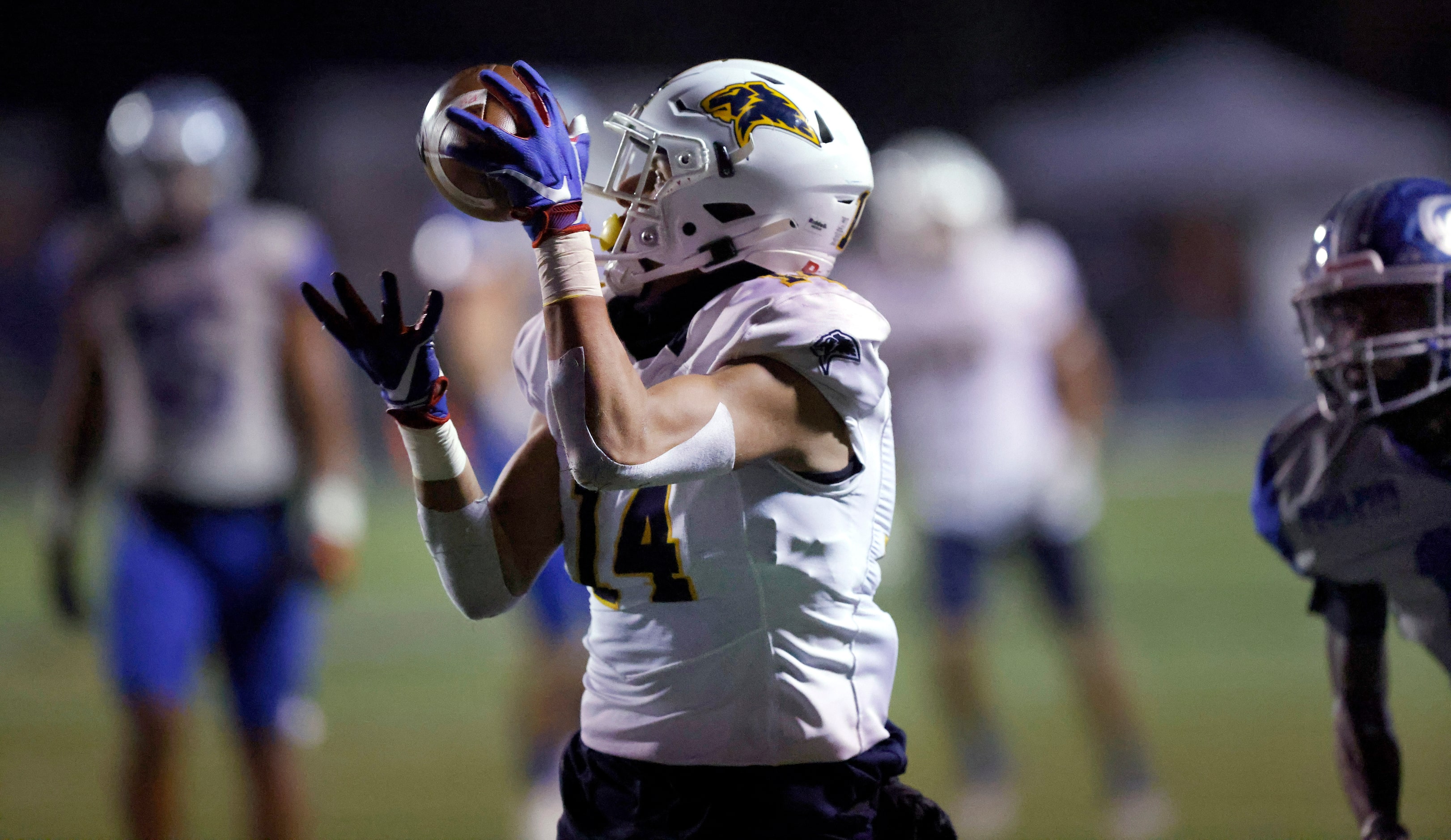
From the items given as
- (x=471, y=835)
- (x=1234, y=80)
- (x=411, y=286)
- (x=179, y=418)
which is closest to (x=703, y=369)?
(x=179, y=418)

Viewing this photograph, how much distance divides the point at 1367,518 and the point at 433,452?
1.40 meters

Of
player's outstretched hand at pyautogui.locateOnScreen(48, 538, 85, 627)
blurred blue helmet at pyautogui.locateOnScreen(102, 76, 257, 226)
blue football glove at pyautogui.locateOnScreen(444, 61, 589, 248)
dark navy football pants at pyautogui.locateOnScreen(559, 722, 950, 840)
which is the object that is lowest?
dark navy football pants at pyautogui.locateOnScreen(559, 722, 950, 840)

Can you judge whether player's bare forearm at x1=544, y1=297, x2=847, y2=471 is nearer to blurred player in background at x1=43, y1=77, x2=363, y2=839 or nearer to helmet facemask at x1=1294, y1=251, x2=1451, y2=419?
helmet facemask at x1=1294, y1=251, x2=1451, y2=419

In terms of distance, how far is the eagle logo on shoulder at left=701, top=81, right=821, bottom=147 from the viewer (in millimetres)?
1838

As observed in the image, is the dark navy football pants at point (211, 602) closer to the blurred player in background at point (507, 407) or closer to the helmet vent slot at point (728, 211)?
the blurred player in background at point (507, 407)

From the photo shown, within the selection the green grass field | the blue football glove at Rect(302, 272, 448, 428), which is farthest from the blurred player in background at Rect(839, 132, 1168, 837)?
the blue football glove at Rect(302, 272, 448, 428)

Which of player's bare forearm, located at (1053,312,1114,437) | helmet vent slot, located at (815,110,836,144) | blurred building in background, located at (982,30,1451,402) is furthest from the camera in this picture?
blurred building in background, located at (982,30,1451,402)

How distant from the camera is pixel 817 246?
192 cm

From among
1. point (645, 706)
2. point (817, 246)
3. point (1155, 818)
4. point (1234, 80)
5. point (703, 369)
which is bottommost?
point (1155, 818)

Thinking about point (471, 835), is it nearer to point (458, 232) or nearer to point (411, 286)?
point (458, 232)

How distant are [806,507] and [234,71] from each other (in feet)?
52.6

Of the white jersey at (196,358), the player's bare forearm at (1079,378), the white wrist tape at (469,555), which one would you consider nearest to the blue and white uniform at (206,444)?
the white jersey at (196,358)

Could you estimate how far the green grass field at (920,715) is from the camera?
4.00 m

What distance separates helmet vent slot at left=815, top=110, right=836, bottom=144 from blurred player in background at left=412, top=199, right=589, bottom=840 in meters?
2.15
